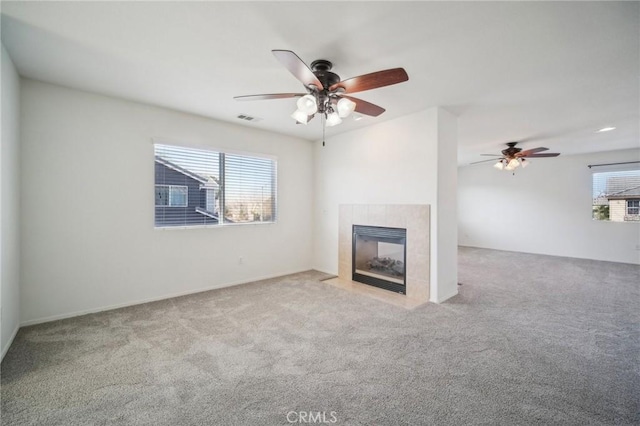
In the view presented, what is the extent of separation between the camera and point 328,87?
7.84 ft

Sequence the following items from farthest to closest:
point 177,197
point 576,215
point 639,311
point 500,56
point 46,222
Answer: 1. point 576,215
2. point 177,197
3. point 639,311
4. point 46,222
5. point 500,56

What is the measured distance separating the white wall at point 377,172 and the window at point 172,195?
2.38 m

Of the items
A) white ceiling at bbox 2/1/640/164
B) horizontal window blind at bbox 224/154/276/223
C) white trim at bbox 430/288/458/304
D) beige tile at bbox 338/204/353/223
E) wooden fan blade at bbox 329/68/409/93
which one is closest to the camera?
white ceiling at bbox 2/1/640/164

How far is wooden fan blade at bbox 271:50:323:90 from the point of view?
1.74m

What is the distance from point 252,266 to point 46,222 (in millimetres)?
2555

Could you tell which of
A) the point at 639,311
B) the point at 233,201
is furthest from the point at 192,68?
the point at 639,311

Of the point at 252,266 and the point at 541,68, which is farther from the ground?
the point at 541,68

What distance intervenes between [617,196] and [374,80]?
7.46 m

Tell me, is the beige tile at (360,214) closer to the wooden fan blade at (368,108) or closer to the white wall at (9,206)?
the wooden fan blade at (368,108)

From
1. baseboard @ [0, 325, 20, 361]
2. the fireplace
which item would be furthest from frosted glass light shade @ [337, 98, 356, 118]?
baseboard @ [0, 325, 20, 361]

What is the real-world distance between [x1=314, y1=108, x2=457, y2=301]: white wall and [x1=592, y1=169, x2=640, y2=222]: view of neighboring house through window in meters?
5.20

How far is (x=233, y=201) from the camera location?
4.35 m

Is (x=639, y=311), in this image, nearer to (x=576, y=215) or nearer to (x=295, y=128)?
(x=576, y=215)

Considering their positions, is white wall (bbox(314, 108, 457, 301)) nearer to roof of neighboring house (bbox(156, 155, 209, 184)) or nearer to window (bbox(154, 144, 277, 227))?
window (bbox(154, 144, 277, 227))
